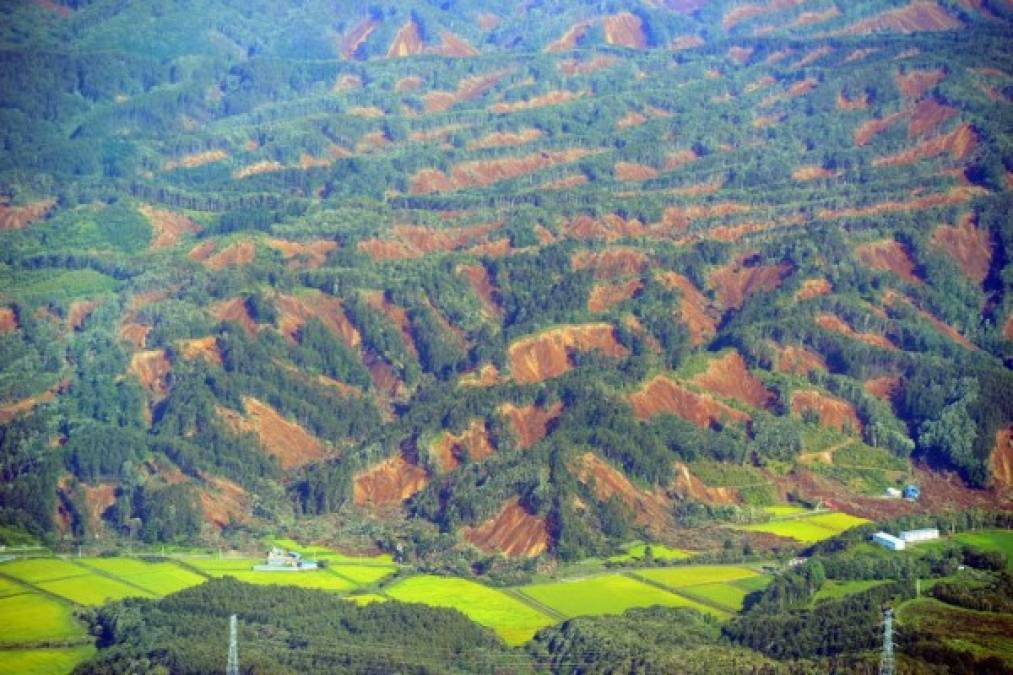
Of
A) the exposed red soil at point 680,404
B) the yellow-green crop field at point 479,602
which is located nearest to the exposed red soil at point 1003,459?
the exposed red soil at point 680,404

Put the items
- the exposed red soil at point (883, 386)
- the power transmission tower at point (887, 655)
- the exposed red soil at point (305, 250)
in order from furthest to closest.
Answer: the exposed red soil at point (305, 250) < the exposed red soil at point (883, 386) < the power transmission tower at point (887, 655)

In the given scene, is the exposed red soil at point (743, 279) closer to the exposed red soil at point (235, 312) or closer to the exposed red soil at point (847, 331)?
the exposed red soil at point (847, 331)

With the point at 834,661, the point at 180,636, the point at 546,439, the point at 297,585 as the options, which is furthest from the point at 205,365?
the point at 834,661

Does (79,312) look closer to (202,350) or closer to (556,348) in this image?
(202,350)

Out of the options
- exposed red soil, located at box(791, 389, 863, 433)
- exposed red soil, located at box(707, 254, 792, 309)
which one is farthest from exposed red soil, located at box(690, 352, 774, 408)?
exposed red soil, located at box(707, 254, 792, 309)

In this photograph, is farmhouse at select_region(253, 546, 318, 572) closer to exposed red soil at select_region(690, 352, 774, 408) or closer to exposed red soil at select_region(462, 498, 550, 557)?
exposed red soil at select_region(462, 498, 550, 557)

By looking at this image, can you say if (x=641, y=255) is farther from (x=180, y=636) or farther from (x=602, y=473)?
(x=180, y=636)

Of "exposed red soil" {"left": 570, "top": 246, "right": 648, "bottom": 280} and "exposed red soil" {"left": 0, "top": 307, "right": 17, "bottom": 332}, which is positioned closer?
"exposed red soil" {"left": 0, "top": 307, "right": 17, "bottom": 332}
